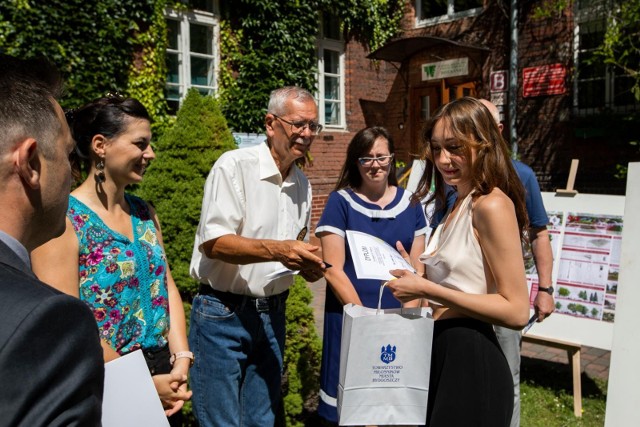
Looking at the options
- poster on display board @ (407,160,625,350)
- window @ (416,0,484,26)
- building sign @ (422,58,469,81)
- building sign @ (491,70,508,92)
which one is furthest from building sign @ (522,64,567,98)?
poster on display board @ (407,160,625,350)

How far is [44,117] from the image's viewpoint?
1.04 meters

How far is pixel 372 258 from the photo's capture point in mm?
2135

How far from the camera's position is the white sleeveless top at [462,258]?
6.76ft

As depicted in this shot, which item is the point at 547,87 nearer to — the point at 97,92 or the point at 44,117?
the point at 97,92

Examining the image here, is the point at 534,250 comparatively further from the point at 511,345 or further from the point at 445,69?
the point at 445,69

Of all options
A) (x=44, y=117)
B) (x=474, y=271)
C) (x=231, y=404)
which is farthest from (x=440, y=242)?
(x=44, y=117)

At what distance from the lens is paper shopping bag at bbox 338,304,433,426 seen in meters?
2.07

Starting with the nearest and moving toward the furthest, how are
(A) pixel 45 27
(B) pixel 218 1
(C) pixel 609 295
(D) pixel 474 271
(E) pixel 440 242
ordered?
(D) pixel 474 271
(E) pixel 440 242
(C) pixel 609 295
(A) pixel 45 27
(B) pixel 218 1

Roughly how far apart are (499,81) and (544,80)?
0.91 metres

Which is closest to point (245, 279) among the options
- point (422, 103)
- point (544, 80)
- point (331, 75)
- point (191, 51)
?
point (191, 51)

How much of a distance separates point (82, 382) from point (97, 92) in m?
7.59

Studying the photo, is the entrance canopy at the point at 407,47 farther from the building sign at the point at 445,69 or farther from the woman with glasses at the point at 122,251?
the woman with glasses at the point at 122,251

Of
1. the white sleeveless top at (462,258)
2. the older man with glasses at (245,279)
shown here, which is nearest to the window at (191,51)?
the older man with glasses at (245,279)

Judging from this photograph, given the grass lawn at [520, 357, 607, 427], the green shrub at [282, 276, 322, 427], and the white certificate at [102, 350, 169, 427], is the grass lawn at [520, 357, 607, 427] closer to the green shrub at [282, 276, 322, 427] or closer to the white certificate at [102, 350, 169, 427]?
the green shrub at [282, 276, 322, 427]
